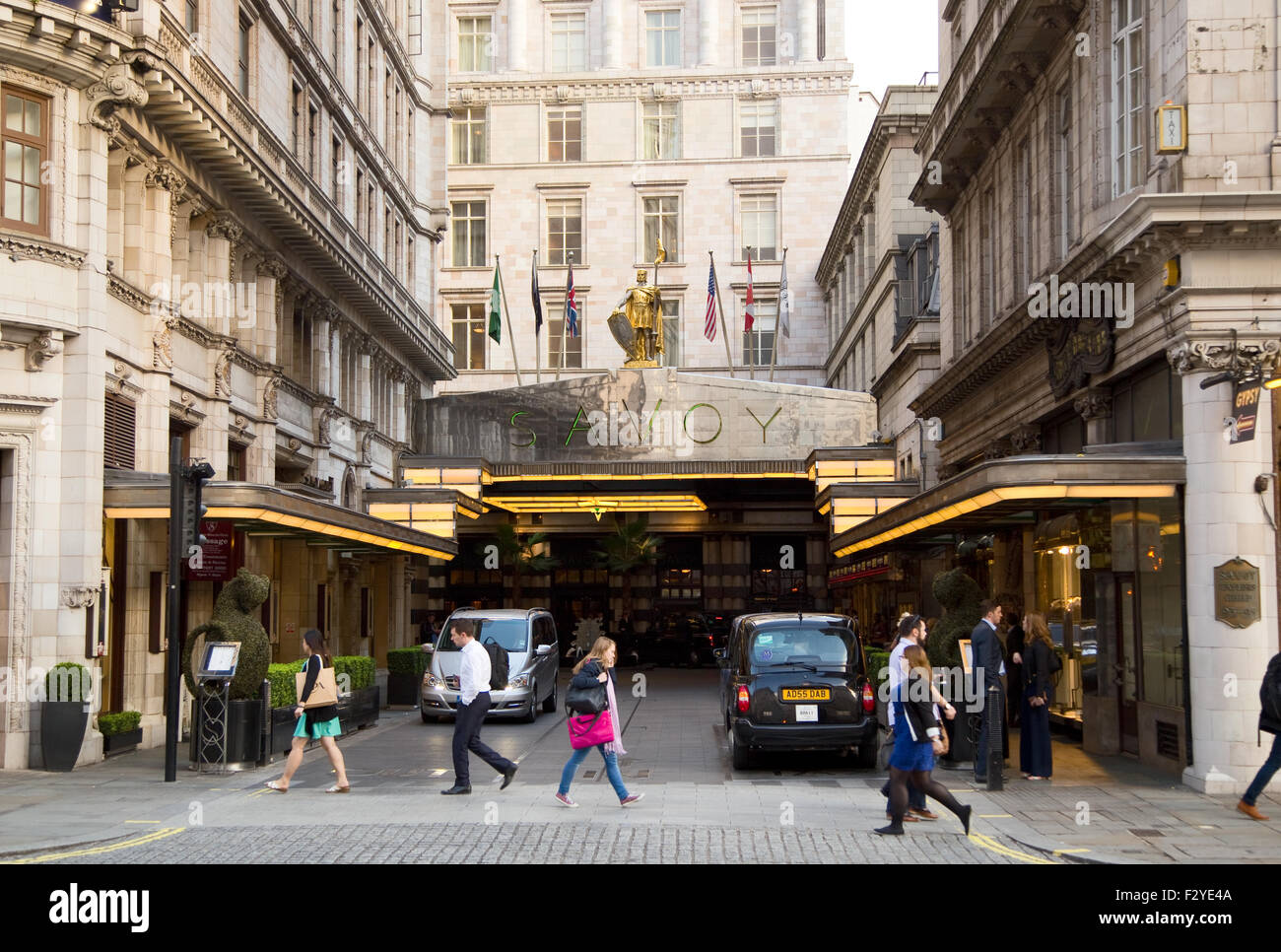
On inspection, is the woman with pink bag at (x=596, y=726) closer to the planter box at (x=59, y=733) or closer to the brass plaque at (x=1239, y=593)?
the brass plaque at (x=1239, y=593)

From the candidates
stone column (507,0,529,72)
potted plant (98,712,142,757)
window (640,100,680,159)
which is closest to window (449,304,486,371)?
window (640,100,680,159)

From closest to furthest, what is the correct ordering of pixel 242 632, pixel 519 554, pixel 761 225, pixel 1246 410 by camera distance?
pixel 1246 410 → pixel 242 632 → pixel 519 554 → pixel 761 225

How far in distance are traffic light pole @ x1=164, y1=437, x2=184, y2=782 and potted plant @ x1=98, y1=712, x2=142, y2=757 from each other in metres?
3.08

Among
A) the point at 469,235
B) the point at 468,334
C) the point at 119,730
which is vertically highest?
the point at 469,235

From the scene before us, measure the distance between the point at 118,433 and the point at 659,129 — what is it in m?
48.7

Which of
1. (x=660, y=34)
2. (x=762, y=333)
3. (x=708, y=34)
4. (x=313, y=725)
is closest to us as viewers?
(x=313, y=725)

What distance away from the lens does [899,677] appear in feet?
41.1

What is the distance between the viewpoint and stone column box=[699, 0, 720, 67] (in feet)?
216

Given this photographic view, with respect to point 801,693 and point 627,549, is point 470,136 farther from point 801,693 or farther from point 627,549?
point 801,693

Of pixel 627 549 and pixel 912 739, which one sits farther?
pixel 627 549

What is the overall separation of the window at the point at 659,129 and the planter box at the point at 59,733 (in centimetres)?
5154

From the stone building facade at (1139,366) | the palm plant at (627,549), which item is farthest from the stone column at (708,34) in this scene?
the stone building facade at (1139,366)

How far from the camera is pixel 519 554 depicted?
52.4 meters

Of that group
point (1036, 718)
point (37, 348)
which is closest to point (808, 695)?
point (1036, 718)
